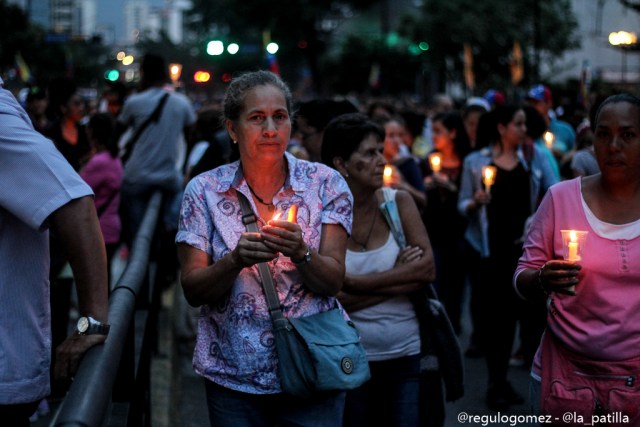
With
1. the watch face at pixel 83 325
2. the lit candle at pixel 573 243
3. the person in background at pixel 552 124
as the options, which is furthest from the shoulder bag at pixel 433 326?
the person in background at pixel 552 124

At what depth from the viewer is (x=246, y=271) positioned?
4.11 meters

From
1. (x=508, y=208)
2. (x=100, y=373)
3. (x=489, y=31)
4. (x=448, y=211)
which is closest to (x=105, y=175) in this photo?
(x=448, y=211)

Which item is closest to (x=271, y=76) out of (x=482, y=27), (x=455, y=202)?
(x=455, y=202)

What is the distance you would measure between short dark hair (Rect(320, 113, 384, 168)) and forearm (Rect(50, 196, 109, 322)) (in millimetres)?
2214

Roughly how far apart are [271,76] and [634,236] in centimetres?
151

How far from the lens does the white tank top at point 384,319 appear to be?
17.8 feet

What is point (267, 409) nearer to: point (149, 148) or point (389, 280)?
point (389, 280)

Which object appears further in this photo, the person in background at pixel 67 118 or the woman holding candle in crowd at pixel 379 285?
the person in background at pixel 67 118

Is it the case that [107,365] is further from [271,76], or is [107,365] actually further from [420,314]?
[420,314]

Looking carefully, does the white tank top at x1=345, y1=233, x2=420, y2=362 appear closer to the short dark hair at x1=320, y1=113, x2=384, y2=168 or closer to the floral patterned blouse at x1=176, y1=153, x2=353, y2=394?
the short dark hair at x1=320, y1=113, x2=384, y2=168

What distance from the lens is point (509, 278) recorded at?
8.47 meters

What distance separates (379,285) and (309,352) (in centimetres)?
143

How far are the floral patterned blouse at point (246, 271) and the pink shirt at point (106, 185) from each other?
5.34 meters

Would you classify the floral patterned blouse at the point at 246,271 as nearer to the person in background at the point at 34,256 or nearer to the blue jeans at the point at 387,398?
the person in background at the point at 34,256
